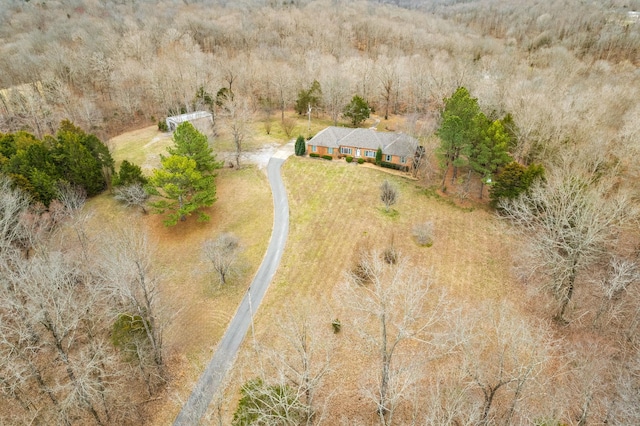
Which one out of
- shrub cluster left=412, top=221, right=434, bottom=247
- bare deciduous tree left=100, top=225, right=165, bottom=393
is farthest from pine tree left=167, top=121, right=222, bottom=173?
shrub cluster left=412, top=221, right=434, bottom=247

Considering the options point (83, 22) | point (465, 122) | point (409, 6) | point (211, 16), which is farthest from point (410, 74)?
point (409, 6)

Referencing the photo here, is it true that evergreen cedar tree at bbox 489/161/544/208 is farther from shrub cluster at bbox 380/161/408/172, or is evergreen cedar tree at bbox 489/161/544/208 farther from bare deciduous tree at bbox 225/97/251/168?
bare deciduous tree at bbox 225/97/251/168

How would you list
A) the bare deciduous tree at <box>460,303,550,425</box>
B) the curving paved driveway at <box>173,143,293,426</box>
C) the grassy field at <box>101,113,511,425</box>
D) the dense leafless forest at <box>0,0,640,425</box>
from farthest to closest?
the grassy field at <box>101,113,511,425</box> → the curving paved driveway at <box>173,143,293,426</box> → the dense leafless forest at <box>0,0,640,425</box> → the bare deciduous tree at <box>460,303,550,425</box>

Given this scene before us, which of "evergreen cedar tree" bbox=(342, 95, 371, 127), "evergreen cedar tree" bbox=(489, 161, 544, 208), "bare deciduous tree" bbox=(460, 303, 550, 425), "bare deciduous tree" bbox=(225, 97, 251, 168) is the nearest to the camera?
"bare deciduous tree" bbox=(460, 303, 550, 425)

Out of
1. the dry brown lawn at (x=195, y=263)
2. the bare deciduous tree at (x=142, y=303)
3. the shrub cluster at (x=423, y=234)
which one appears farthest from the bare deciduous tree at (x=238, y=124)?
the bare deciduous tree at (x=142, y=303)

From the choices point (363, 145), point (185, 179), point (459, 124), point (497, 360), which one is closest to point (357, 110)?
Answer: point (363, 145)

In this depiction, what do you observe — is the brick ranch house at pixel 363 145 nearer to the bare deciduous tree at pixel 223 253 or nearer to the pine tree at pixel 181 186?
the pine tree at pixel 181 186
